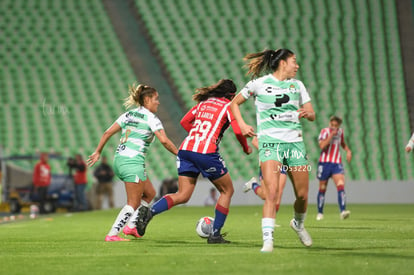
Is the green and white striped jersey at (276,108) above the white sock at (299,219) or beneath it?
above

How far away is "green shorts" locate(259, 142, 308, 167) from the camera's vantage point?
7230 millimetres

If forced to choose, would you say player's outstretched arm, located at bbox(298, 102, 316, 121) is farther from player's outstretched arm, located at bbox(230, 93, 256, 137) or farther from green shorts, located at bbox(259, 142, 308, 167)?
player's outstretched arm, located at bbox(230, 93, 256, 137)

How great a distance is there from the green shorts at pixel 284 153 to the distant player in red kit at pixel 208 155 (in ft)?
4.29

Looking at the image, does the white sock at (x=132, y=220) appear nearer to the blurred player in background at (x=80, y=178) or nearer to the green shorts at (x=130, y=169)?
the green shorts at (x=130, y=169)

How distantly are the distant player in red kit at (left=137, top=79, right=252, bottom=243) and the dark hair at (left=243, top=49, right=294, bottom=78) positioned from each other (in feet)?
3.42

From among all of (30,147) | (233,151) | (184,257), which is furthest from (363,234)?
(30,147)

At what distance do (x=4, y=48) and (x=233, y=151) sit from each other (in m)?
10.1

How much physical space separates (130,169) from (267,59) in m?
2.52

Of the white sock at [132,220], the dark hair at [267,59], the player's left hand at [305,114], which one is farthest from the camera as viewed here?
the white sock at [132,220]

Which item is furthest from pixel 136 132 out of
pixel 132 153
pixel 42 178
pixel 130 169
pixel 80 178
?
pixel 80 178

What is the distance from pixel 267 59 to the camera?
7590 mm

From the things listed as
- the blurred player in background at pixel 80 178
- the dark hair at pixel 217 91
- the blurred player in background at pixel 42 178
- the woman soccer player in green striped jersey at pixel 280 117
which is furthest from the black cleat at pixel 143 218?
the blurred player in background at pixel 80 178

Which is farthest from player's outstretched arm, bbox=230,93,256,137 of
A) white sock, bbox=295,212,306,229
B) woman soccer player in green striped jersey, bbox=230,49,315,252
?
white sock, bbox=295,212,306,229

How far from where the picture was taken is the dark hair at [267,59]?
294 inches
